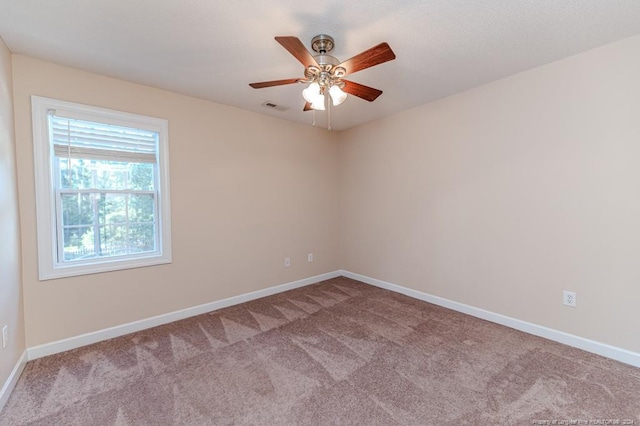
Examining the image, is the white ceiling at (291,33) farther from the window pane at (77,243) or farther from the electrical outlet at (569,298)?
the electrical outlet at (569,298)

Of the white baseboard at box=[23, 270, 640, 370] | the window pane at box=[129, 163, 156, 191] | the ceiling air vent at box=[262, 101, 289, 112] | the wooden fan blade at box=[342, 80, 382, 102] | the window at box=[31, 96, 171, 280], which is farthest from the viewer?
the ceiling air vent at box=[262, 101, 289, 112]

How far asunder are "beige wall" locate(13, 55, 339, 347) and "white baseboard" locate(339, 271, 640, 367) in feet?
5.26

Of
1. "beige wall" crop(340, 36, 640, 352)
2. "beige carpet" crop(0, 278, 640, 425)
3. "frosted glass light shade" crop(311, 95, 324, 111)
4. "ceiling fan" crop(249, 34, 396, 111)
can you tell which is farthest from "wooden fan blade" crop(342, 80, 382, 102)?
"beige carpet" crop(0, 278, 640, 425)

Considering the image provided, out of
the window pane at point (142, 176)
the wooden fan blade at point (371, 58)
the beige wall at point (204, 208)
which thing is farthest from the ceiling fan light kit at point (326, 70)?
the window pane at point (142, 176)

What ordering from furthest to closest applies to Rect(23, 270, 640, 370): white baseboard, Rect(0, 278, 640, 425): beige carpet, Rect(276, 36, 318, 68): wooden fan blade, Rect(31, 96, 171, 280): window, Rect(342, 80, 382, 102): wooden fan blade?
Rect(31, 96, 171, 280): window → Rect(23, 270, 640, 370): white baseboard → Rect(342, 80, 382, 102): wooden fan blade → Rect(0, 278, 640, 425): beige carpet → Rect(276, 36, 318, 68): wooden fan blade

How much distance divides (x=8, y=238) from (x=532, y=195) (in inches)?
165

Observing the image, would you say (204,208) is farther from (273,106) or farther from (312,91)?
(312,91)

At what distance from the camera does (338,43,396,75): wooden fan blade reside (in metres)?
1.60

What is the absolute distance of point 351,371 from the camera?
2.08 metres

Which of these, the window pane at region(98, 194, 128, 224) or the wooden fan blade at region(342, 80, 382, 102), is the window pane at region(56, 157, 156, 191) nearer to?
the window pane at region(98, 194, 128, 224)

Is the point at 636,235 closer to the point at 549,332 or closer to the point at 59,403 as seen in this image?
the point at 549,332

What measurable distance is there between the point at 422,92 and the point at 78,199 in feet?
11.5

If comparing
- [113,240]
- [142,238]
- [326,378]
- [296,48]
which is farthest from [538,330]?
[113,240]

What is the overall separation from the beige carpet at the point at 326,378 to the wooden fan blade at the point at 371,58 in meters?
2.14
